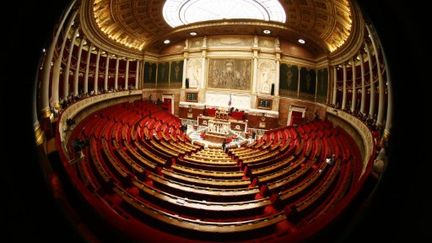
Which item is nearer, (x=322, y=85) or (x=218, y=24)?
(x=322, y=85)

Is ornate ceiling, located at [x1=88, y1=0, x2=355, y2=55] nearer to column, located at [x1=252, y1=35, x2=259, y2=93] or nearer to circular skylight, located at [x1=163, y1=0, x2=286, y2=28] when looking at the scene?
circular skylight, located at [x1=163, y1=0, x2=286, y2=28]

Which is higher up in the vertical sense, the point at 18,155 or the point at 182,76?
the point at 182,76

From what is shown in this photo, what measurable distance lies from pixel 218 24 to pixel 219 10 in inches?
48.6

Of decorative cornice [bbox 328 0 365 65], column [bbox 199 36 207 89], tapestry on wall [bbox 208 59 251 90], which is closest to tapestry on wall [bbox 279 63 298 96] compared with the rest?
tapestry on wall [bbox 208 59 251 90]

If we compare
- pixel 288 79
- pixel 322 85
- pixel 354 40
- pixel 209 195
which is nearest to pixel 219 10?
pixel 288 79

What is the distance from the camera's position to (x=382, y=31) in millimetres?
1199

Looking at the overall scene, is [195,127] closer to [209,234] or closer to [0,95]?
[209,234]

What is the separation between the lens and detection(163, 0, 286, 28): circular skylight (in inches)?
460

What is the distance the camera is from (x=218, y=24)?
47.5 ft

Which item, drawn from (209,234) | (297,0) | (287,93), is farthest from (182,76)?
(209,234)

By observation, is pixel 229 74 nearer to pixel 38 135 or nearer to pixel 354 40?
pixel 354 40

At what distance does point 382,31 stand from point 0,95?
107 inches

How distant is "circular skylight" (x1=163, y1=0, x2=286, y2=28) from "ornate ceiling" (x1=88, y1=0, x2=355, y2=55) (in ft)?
1.45

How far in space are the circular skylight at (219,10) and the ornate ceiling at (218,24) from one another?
44 centimetres
